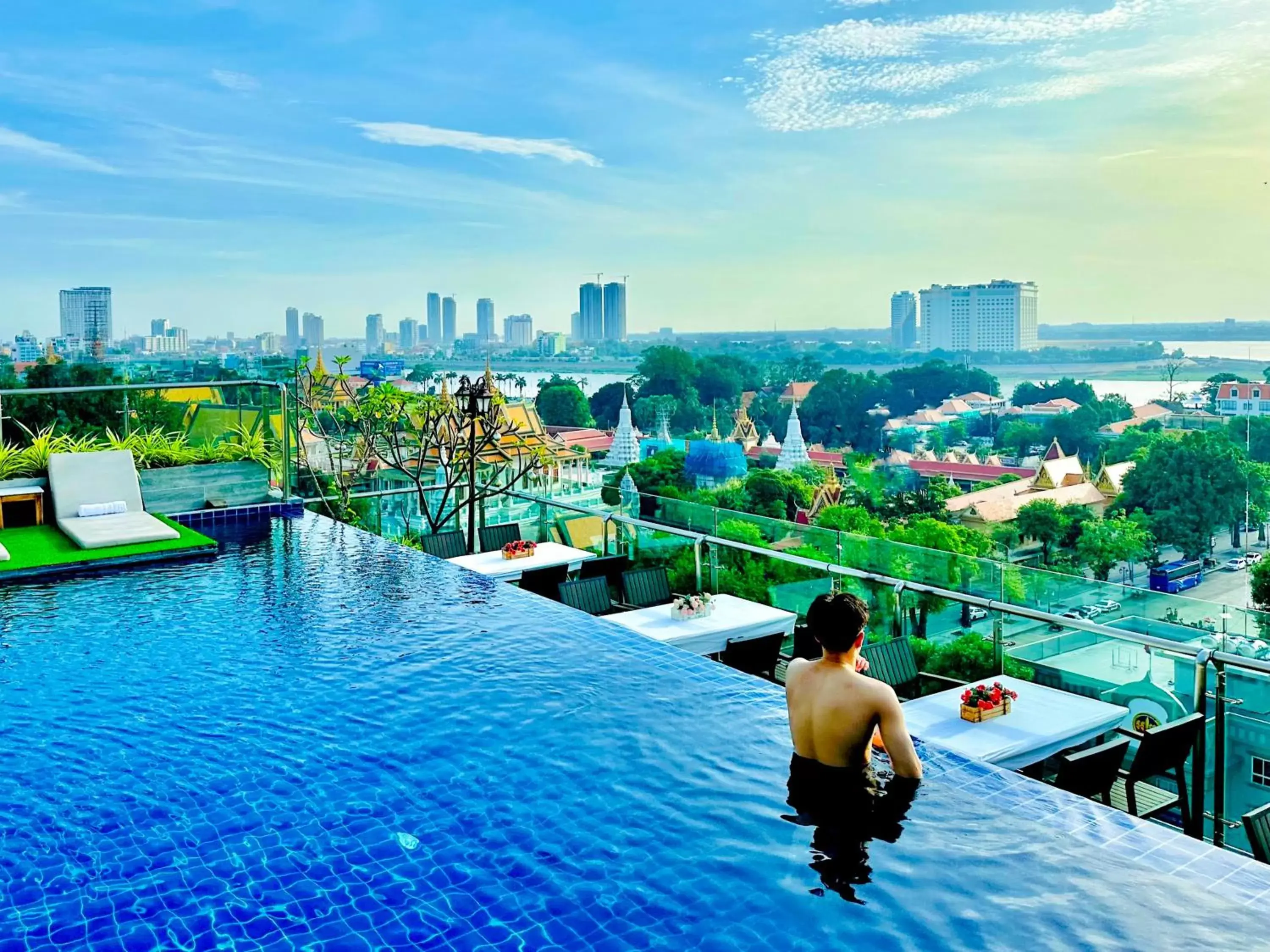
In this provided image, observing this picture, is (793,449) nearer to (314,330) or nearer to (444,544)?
(314,330)

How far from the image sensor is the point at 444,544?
7.32m

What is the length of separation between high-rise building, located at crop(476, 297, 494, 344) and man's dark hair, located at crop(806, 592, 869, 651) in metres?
48.9

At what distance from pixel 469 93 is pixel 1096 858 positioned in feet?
129

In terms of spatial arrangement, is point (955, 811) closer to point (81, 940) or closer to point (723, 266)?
point (81, 940)

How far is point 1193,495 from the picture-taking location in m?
48.1

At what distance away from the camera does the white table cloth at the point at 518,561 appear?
6703mm

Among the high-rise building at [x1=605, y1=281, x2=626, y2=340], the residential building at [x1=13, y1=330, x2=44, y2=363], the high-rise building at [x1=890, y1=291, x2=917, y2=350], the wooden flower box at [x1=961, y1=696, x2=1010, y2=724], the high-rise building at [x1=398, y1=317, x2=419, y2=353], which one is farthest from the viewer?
the high-rise building at [x1=890, y1=291, x2=917, y2=350]

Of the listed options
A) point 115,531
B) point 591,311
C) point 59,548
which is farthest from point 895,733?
point 591,311

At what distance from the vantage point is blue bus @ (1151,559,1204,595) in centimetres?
4791

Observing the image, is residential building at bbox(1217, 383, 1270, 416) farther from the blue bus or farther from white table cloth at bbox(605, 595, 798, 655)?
white table cloth at bbox(605, 595, 798, 655)

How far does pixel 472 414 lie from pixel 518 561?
2.45 metres

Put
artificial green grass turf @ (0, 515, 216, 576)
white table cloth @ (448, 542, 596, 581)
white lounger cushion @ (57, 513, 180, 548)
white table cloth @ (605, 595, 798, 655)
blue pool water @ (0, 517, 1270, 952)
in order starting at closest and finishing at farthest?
1. blue pool water @ (0, 517, 1270, 952)
2. white table cloth @ (605, 595, 798, 655)
3. artificial green grass turf @ (0, 515, 216, 576)
4. white lounger cushion @ (57, 513, 180, 548)
5. white table cloth @ (448, 542, 596, 581)

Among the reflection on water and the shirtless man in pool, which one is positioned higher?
the shirtless man in pool

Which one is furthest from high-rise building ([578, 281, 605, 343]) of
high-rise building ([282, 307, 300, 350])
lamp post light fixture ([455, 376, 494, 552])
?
lamp post light fixture ([455, 376, 494, 552])
